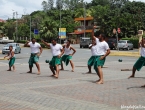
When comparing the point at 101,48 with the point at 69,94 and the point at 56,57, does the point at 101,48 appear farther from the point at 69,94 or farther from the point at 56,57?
the point at 69,94

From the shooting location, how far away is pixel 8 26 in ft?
317

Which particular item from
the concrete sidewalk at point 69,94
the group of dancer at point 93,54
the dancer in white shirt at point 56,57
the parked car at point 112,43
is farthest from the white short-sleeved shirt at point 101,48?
the parked car at point 112,43

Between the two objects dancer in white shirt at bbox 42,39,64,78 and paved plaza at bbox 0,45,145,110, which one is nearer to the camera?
paved plaza at bbox 0,45,145,110

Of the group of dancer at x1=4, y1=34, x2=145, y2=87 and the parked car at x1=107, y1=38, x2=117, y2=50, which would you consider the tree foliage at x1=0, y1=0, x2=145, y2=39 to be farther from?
the group of dancer at x1=4, y1=34, x2=145, y2=87

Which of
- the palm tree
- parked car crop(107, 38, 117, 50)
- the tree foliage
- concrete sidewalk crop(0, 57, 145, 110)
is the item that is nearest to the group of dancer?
concrete sidewalk crop(0, 57, 145, 110)

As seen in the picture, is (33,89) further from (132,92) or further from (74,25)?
(74,25)

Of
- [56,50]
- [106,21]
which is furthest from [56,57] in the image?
[106,21]

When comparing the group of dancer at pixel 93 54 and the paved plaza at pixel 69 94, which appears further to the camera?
the group of dancer at pixel 93 54

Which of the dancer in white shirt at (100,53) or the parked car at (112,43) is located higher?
the dancer in white shirt at (100,53)

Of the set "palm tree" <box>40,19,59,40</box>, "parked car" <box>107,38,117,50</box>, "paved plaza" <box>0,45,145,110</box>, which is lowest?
"paved plaza" <box>0,45,145,110</box>

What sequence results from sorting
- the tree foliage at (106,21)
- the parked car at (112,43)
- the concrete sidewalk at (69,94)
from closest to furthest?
1. the concrete sidewalk at (69,94)
2. the parked car at (112,43)
3. the tree foliage at (106,21)

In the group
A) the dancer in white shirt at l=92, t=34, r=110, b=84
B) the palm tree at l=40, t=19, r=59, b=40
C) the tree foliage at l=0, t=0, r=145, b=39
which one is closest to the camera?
the dancer in white shirt at l=92, t=34, r=110, b=84

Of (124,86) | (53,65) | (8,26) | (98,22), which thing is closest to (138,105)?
(124,86)

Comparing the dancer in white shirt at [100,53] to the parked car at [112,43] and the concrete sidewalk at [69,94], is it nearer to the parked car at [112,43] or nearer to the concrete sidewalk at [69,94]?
the concrete sidewalk at [69,94]
